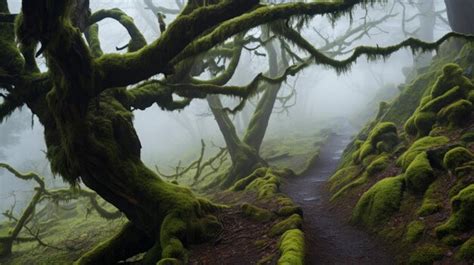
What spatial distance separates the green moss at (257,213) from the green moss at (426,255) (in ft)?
12.3

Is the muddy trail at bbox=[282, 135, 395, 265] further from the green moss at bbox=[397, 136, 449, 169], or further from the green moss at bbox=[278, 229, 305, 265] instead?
the green moss at bbox=[397, 136, 449, 169]

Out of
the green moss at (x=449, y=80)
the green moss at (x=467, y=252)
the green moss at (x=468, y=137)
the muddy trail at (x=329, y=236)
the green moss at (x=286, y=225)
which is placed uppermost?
the green moss at (x=449, y=80)

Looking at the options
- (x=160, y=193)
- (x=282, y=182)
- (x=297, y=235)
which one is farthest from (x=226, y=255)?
(x=282, y=182)

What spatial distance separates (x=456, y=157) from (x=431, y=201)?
1279mm

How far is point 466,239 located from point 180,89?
26.1 ft

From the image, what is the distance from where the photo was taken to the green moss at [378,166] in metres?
11.7

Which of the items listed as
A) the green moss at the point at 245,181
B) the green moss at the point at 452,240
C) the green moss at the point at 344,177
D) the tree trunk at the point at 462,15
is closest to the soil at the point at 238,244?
the green moss at the point at 452,240

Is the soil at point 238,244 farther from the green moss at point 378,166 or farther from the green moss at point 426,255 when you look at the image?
the green moss at point 378,166

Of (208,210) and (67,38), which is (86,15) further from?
(208,210)

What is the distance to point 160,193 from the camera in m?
9.16

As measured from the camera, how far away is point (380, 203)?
9.13 meters

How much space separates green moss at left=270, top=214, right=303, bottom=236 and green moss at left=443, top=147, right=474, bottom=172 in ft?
12.0

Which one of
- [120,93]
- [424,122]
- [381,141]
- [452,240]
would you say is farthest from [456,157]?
[120,93]

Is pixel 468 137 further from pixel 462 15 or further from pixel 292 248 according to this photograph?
pixel 462 15
